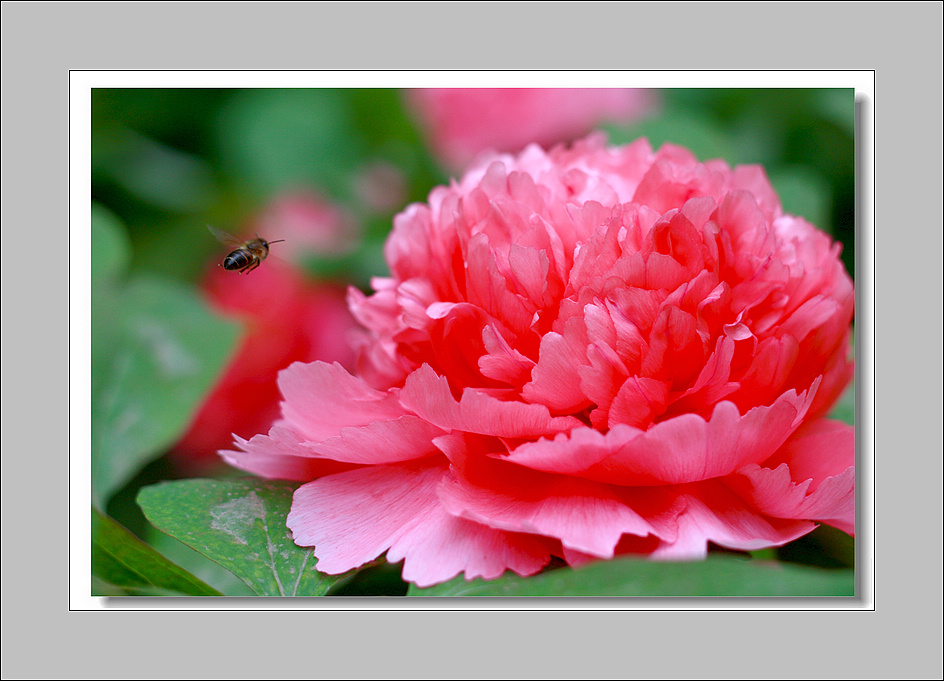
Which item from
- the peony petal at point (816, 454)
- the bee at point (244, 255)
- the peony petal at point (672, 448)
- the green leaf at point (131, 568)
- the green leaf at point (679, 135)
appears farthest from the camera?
the green leaf at point (679, 135)

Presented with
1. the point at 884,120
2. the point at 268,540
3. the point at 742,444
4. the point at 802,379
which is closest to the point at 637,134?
the point at 884,120

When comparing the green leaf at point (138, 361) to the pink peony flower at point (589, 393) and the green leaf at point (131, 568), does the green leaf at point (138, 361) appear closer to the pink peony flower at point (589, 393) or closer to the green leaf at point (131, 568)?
the green leaf at point (131, 568)

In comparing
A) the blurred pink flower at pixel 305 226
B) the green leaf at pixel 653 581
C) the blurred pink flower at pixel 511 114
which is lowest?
the green leaf at pixel 653 581

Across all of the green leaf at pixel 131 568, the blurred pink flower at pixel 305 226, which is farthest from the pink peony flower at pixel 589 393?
the blurred pink flower at pixel 305 226

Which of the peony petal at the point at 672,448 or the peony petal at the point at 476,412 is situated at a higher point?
the peony petal at the point at 476,412

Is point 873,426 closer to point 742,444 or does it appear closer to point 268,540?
point 742,444

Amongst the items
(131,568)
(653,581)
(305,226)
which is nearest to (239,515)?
(131,568)
